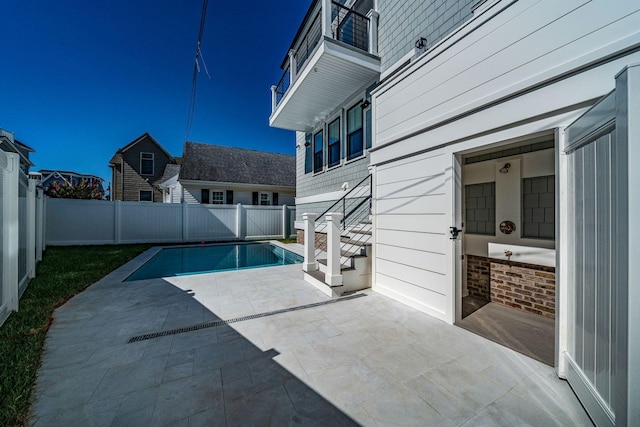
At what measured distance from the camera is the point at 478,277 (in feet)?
13.9

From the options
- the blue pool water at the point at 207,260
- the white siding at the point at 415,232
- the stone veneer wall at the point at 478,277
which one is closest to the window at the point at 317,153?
the blue pool water at the point at 207,260

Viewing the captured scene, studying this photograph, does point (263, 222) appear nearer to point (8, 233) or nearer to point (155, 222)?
point (155, 222)

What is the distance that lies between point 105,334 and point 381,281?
4.08 metres

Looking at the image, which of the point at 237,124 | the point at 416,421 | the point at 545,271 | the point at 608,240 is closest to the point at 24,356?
the point at 416,421

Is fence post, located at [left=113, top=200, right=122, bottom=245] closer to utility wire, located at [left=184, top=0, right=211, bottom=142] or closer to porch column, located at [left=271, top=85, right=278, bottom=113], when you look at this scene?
utility wire, located at [left=184, top=0, right=211, bottom=142]

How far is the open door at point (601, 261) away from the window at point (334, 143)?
6.28 m

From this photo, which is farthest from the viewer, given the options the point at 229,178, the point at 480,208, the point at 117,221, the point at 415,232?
the point at 229,178

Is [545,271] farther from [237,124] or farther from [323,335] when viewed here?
[237,124]

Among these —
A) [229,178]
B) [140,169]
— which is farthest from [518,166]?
[140,169]

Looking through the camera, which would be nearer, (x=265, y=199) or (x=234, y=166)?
(x=234, y=166)

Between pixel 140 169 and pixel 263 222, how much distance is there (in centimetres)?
1218

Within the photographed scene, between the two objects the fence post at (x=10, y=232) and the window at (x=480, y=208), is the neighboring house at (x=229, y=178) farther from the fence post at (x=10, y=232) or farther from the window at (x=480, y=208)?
the window at (x=480, y=208)

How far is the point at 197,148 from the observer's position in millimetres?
16406

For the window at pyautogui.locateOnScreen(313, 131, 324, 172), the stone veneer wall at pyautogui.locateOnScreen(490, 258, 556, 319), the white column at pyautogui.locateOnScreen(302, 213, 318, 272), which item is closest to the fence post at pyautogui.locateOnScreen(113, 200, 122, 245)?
the window at pyautogui.locateOnScreen(313, 131, 324, 172)
